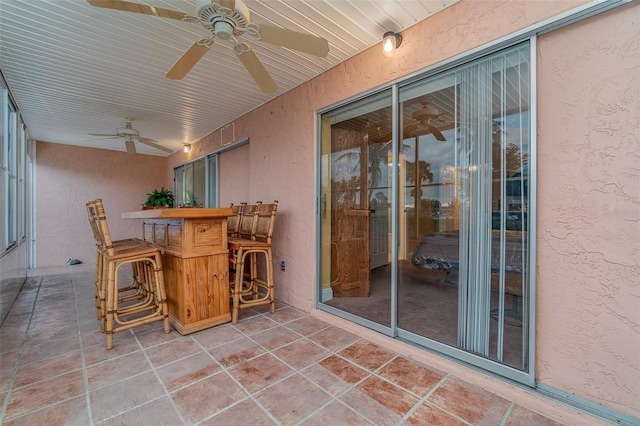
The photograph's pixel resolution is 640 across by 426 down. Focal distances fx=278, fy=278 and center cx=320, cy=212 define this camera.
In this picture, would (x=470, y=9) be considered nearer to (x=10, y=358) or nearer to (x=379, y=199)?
(x=379, y=199)

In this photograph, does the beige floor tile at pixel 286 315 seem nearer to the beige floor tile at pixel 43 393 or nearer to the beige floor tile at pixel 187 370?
the beige floor tile at pixel 187 370

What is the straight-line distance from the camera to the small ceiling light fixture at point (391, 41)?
84.7 inches

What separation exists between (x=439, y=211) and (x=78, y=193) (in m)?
7.27

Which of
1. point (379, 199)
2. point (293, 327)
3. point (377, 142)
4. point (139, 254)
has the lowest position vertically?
Result: point (293, 327)

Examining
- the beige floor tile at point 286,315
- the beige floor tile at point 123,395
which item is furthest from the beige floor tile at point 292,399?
the beige floor tile at point 286,315

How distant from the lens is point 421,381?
177cm

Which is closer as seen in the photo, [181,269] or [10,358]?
[10,358]

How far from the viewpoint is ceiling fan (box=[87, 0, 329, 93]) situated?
1.43 meters

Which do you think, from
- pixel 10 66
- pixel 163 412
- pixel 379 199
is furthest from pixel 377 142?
pixel 10 66

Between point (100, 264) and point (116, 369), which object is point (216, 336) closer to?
point (116, 369)

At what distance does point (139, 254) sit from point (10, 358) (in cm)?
109

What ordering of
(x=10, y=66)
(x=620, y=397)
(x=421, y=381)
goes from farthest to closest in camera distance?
(x=10, y=66) < (x=421, y=381) < (x=620, y=397)

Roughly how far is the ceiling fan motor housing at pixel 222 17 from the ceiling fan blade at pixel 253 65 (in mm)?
115

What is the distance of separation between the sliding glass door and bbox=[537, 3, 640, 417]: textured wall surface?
10cm
